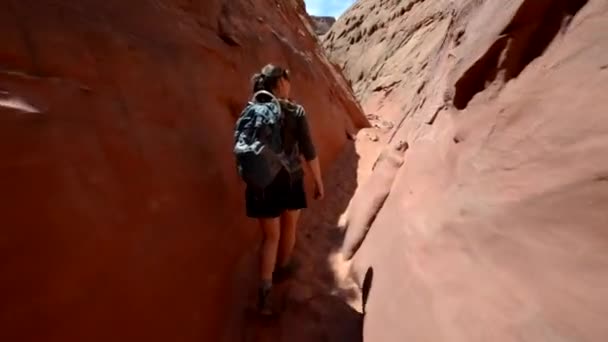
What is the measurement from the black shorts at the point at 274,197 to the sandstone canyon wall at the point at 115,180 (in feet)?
1.16

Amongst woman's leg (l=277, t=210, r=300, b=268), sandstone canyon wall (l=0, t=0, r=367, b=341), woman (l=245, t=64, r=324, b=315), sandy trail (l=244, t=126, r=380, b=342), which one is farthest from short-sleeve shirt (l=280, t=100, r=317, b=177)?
sandy trail (l=244, t=126, r=380, b=342)

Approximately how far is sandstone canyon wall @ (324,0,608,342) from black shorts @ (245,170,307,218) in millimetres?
612

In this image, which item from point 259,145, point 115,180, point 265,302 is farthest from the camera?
point 265,302

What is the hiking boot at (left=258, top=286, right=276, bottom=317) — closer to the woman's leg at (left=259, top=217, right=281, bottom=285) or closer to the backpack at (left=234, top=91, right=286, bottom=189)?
the woman's leg at (left=259, top=217, right=281, bottom=285)

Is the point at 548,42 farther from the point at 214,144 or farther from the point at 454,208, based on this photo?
the point at 214,144

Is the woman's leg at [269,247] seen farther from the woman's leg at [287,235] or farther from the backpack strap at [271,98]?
the backpack strap at [271,98]

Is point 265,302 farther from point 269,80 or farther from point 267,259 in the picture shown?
point 269,80

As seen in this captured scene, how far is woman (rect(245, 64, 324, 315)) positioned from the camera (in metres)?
2.66

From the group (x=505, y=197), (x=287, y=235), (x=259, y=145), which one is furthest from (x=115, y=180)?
(x=505, y=197)

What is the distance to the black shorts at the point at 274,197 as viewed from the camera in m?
2.65

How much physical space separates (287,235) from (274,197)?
358 millimetres

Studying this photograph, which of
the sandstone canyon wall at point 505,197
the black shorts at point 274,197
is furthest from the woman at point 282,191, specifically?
the sandstone canyon wall at point 505,197

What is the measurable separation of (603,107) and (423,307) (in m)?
0.94

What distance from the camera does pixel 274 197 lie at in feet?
8.76
